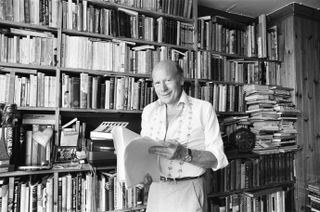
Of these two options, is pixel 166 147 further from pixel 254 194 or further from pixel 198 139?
pixel 254 194

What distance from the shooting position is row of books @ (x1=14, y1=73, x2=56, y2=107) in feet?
4.73

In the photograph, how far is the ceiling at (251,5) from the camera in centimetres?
228

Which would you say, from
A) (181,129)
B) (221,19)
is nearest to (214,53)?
(221,19)

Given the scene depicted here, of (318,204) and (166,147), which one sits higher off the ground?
(166,147)

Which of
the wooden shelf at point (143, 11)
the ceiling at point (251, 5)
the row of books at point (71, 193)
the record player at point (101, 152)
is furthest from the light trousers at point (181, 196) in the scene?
the ceiling at point (251, 5)

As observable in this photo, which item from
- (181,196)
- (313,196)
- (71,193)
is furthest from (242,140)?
(71,193)

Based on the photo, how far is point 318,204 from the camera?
211 cm

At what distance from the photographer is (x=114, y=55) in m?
Result: 1.70

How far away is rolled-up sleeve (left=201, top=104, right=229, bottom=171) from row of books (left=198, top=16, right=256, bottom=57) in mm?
1054

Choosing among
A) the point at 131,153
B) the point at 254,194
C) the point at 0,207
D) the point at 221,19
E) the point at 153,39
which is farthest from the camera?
the point at 221,19

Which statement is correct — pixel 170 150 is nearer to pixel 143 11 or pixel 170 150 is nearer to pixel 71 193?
pixel 71 193

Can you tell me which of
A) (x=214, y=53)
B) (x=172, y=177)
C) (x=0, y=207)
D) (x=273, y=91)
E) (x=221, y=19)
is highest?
(x=221, y=19)

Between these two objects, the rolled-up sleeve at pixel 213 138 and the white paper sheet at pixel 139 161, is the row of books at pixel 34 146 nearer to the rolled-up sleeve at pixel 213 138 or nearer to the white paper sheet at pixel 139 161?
the white paper sheet at pixel 139 161

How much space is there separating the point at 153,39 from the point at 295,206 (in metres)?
2.10
